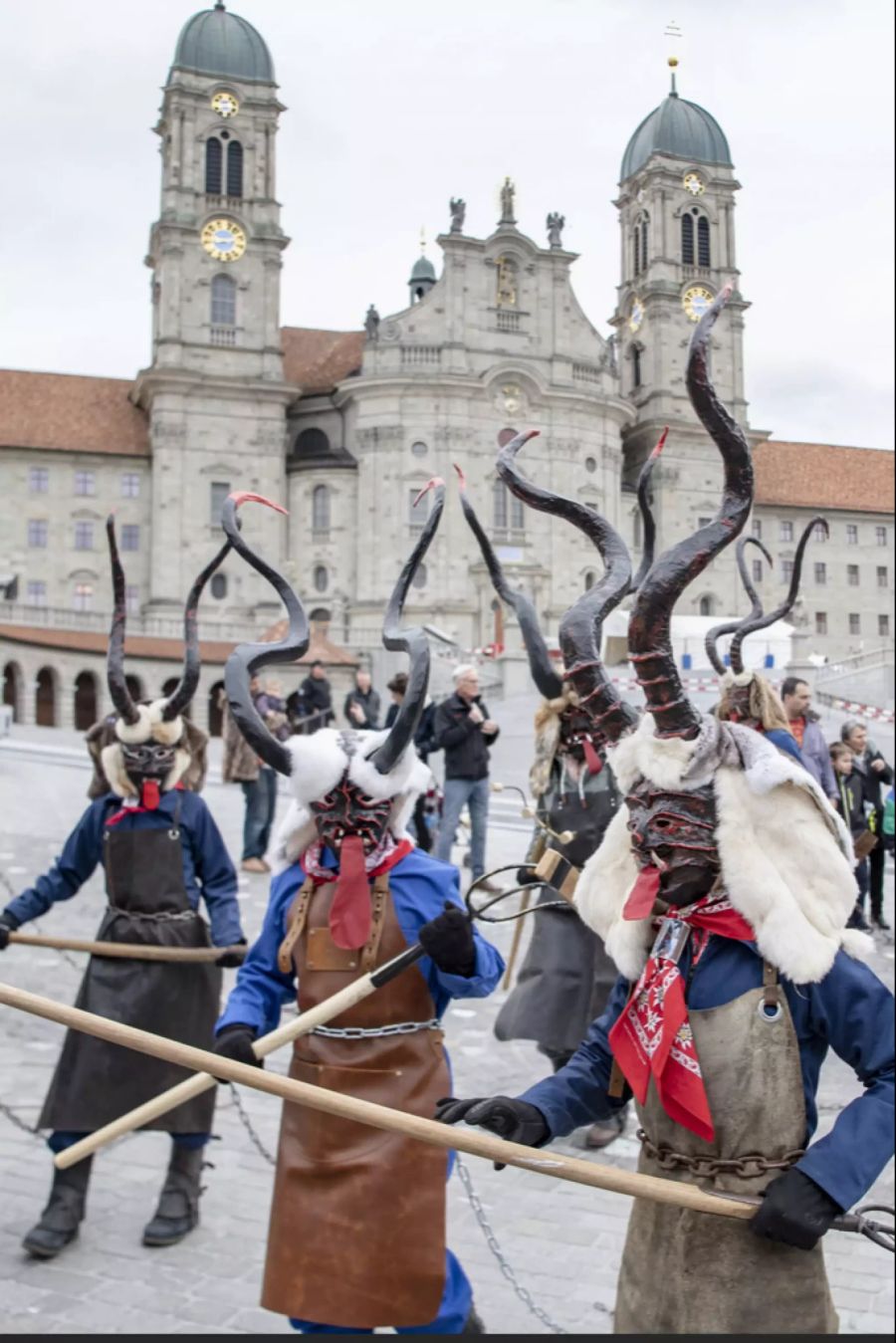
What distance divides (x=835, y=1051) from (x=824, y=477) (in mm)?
60438

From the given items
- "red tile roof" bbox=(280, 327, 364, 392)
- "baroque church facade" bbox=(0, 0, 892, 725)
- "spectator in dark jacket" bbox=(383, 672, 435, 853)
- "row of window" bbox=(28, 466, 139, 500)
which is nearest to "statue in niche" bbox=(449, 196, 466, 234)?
"baroque church facade" bbox=(0, 0, 892, 725)

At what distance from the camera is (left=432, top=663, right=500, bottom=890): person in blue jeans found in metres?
10.5

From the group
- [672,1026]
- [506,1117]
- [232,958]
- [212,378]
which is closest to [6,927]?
[232,958]

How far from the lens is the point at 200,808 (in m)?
5.74

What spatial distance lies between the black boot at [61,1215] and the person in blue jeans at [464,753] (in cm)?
538

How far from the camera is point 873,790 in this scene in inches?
455

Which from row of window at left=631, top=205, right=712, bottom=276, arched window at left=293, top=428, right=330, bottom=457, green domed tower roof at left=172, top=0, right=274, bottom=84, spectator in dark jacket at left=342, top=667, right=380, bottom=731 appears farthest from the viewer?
arched window at left=293, top=428, right=330, bottom=457

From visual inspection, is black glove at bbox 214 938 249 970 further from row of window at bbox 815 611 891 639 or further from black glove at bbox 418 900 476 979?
row of window at bbox 815 611 891 639

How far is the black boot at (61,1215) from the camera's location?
16.6 ft

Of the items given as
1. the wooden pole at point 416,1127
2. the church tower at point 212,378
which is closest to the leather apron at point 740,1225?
the wooden pole at point 416,1127

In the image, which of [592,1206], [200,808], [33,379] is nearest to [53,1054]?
[200,808]

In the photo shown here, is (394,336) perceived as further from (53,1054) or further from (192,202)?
(53,1054)

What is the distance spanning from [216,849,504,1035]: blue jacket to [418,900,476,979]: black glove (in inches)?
7.4

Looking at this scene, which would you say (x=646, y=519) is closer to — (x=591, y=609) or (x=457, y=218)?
(x=591, y=609)
